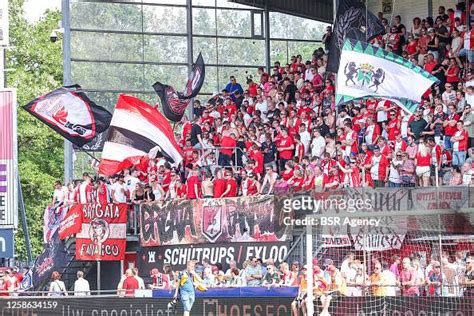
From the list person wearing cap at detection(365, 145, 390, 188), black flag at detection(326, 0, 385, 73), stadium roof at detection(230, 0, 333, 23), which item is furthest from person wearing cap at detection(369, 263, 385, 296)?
stadium roof at detection(230, 0, 333, 23)

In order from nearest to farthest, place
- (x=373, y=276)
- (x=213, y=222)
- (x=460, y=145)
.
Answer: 1. (x=373, y=276)
2. (x=460, y=145)
3. (x=213, y=222)

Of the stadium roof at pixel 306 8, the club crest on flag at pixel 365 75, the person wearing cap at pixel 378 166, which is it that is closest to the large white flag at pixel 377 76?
the club crest on flag at pixel 365 75

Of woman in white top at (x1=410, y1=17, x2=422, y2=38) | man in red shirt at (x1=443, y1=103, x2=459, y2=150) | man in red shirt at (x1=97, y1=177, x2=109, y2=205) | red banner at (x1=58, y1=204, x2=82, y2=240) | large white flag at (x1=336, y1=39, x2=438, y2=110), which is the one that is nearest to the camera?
large white flag at (x1=336, y1=39, x2=438, y2=110)

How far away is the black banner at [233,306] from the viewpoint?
910 inches

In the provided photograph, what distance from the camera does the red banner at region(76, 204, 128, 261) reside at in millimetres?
34312

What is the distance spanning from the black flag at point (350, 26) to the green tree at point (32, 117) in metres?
29.8

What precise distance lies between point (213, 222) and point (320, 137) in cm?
344

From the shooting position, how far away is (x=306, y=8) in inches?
1804

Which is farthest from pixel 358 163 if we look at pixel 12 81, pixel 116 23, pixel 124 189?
pixel 12 81

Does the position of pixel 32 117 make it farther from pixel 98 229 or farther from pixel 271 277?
pixel 271 277

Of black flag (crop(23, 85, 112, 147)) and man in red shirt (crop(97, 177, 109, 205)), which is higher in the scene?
black flag (crop(23, 85, 112, 147))

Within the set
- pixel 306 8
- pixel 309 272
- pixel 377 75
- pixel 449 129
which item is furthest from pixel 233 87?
pixel 309 272

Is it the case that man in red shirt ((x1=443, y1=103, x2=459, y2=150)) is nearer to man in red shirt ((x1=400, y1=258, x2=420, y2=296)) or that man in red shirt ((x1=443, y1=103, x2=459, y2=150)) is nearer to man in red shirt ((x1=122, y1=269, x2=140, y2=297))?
man in red shirt ((x1=400, y1=258, x2=420, y2=296))

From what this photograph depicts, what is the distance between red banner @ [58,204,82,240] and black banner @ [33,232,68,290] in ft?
1.12
